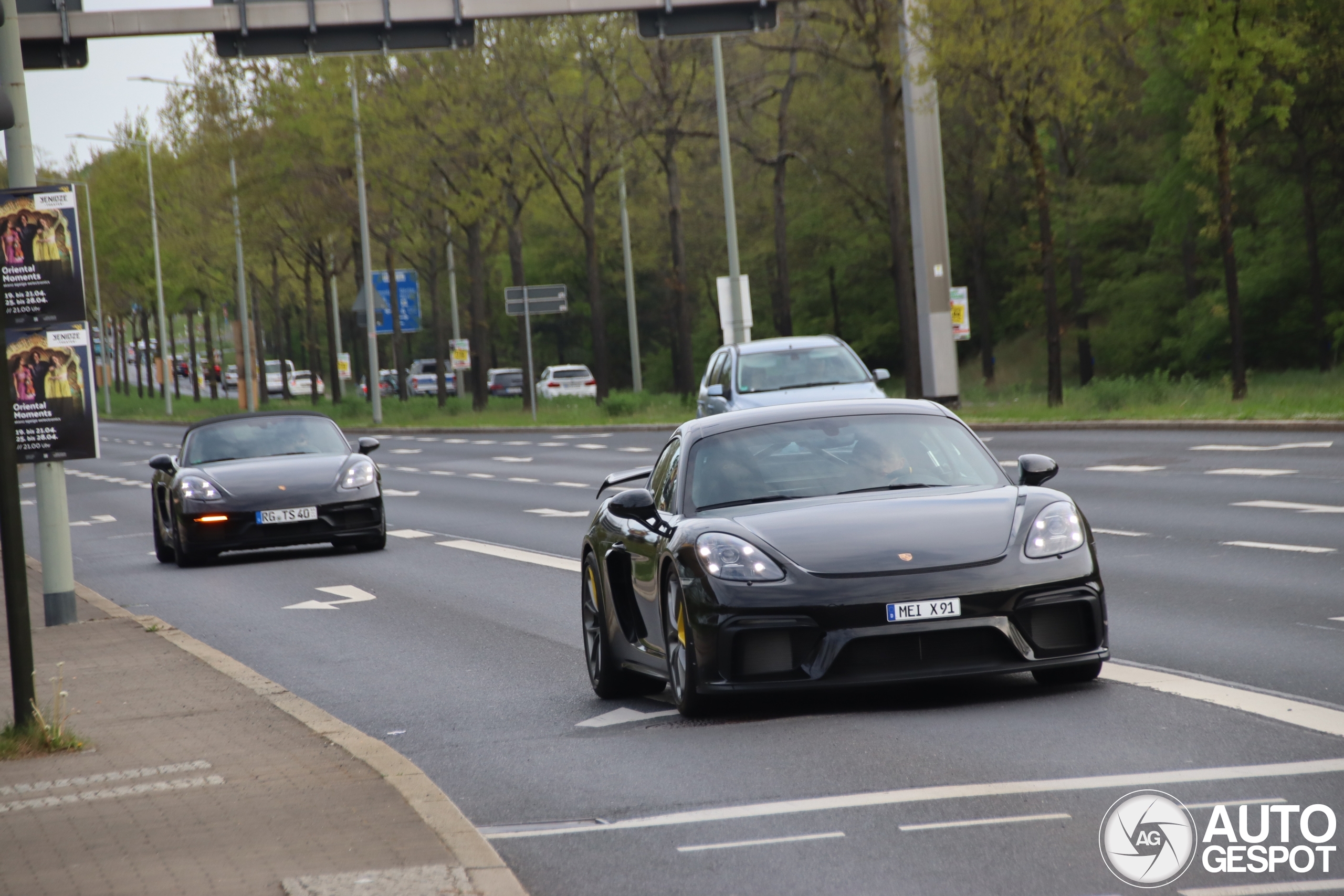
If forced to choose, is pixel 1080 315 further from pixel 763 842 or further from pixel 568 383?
pixel 763 842

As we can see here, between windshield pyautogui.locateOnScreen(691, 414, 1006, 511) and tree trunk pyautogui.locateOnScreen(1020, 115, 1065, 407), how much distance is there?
84.4 ft

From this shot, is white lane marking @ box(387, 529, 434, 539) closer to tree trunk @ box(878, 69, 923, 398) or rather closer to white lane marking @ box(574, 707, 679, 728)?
white lane marking @ box(574, 707, 679, 728)

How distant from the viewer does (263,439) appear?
66.2 feet

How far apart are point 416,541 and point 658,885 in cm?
1489

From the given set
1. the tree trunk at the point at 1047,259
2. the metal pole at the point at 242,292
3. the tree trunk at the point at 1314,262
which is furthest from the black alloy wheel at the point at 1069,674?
the metal pole at the point at 242,292

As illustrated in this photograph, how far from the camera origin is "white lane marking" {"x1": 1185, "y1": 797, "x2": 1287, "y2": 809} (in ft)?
18.6

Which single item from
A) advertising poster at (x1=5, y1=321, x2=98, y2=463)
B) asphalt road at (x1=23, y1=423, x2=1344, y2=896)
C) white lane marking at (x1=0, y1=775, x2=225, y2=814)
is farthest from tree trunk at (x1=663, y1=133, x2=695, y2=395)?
white lane marking at (x1=0, y1=775, x2=225, y2=814)

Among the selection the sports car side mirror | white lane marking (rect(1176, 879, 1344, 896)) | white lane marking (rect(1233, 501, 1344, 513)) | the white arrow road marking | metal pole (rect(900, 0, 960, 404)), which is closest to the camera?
white lane marking (rect(1176, 879, 1344, 896))

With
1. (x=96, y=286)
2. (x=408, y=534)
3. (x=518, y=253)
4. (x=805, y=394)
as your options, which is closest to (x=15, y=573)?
(x=408, y=534)

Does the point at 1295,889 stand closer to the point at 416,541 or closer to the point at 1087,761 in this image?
the point at 1087,761

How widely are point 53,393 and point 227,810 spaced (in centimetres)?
740

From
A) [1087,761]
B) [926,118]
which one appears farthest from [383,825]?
[926,118]

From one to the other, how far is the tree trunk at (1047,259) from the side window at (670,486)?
25735 millimetres

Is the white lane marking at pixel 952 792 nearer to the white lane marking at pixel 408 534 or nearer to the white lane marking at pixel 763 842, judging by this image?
the white lane marking at pixel 763 842
